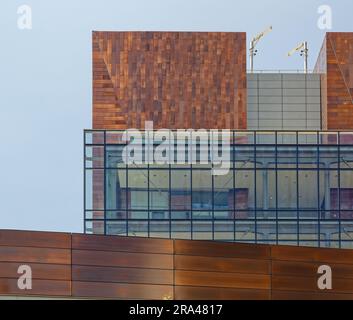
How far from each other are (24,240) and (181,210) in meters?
50.3

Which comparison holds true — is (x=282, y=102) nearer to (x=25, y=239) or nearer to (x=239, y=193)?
(x=239, y=193)

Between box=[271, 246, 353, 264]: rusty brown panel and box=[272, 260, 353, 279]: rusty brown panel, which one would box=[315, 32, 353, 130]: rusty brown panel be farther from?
box=[272, 260, 353, 279]: rusty brown panel

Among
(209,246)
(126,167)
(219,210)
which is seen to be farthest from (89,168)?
(209,246)

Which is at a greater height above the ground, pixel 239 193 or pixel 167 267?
pixel 239 193

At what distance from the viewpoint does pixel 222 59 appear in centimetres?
10825

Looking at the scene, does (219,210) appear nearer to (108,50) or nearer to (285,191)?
(285,191)

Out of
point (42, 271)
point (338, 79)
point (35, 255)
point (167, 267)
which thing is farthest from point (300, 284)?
point (338, 79)

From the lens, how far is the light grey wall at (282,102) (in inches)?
4272

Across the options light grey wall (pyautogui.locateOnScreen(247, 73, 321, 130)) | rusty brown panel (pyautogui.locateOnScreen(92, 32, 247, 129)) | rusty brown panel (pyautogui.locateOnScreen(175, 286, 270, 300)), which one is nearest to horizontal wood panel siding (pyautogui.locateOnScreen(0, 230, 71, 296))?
rusty brown panel (pyautogui.locateOnScreen(175, 286, 270, 300))

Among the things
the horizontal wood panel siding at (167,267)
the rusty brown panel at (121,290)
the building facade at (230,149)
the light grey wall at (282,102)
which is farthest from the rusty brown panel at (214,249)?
the light grey wall at (282,102)

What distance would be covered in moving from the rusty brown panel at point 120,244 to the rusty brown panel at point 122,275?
2.29 ft

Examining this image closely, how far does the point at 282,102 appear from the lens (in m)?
108

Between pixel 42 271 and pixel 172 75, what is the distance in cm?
6053
